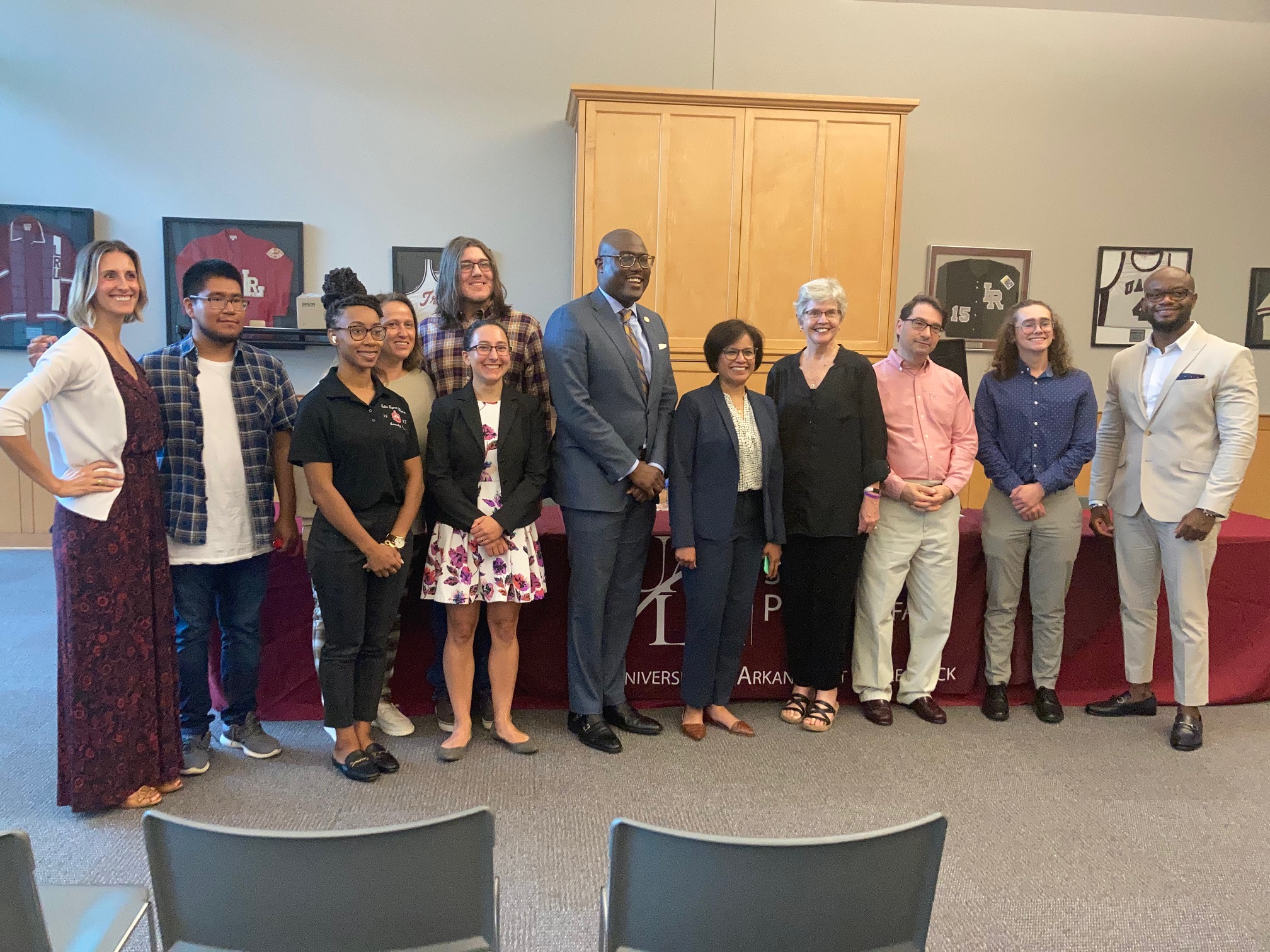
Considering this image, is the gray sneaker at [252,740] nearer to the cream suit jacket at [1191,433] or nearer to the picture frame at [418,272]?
the picture frame at [418,272]

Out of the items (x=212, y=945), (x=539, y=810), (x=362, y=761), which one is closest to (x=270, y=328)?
(x=362, y=761)

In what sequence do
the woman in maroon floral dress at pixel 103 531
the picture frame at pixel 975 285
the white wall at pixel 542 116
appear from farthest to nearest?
the picture frame at pixel 975 285
the white wall at pixel 542 116
the woman in maroon floral dress at pixel 103 531

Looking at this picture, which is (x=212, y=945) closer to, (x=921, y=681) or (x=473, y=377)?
(x=473, y=377)

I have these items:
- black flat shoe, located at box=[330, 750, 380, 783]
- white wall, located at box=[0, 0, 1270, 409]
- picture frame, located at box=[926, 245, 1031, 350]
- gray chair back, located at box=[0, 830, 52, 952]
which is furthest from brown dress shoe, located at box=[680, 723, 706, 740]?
picture frame, located at box=[926, 245, 1031, 350]

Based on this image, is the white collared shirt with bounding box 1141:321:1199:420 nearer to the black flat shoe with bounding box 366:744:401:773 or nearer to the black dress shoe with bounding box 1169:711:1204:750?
the black dress shoe with bounding box 1169:711:1204:750

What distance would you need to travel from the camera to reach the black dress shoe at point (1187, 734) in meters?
3.04

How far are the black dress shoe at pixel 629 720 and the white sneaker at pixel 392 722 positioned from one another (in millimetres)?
715

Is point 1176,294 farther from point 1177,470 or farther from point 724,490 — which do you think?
point 724,490

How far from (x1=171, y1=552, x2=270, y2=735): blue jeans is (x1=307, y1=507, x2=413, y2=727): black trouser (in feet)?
0.99

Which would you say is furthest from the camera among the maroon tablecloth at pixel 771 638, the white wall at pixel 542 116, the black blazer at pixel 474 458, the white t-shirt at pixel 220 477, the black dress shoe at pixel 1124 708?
the white wall at pixel 542 116

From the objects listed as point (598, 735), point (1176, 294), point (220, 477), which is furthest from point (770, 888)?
point (1176, 294)

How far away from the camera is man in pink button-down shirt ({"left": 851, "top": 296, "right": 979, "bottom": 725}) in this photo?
3.05 metres

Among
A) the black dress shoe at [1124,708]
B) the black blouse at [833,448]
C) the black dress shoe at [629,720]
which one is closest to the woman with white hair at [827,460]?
the black blouse at [833,448]

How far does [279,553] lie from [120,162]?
349cm
